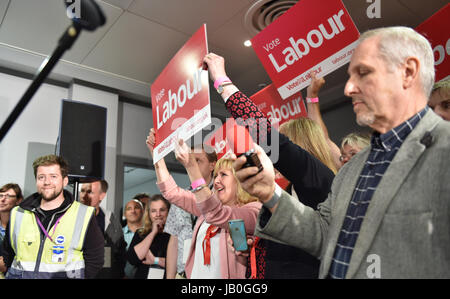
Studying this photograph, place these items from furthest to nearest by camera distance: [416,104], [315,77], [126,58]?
[126,58] → [315,77] → [416,104]

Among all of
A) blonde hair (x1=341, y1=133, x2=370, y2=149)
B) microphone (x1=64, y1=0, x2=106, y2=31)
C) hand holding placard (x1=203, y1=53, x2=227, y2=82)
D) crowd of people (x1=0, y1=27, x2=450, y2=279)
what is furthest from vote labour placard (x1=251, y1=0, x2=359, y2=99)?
microphone (x1=64, y1=0, x2=106, y2=31)

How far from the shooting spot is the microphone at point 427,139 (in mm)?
764

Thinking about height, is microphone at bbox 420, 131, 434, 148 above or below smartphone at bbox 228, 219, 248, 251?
above

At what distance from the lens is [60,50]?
0.73 meters

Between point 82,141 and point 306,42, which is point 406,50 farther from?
point 82,141

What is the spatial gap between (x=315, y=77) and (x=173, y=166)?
357 centimetres

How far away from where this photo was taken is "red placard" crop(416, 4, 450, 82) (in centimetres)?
190

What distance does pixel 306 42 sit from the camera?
2.16 metres

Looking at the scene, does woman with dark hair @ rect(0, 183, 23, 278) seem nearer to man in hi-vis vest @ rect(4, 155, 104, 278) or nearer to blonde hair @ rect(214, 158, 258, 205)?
man in hi-vis vest @ rect(4, 155, 104, 278)

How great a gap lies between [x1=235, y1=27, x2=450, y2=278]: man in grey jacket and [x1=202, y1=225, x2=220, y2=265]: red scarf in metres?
0.83

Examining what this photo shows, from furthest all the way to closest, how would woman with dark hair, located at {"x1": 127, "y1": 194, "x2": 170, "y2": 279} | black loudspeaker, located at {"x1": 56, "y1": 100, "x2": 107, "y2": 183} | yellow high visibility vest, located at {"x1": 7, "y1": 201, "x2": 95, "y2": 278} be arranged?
1. black loudspeaker, located at {"x1": 56, "y1": 100, "x2": 107, "y2": 183}
2. woman with dark hair, located at {"x1": 127, "y1": 194, "x2": 170, "y2": 279}
3. yellow high visibility vest, located at {"x1": 7, "y1": 201, "x2": 95, "y2": 278}

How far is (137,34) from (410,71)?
134 inches
